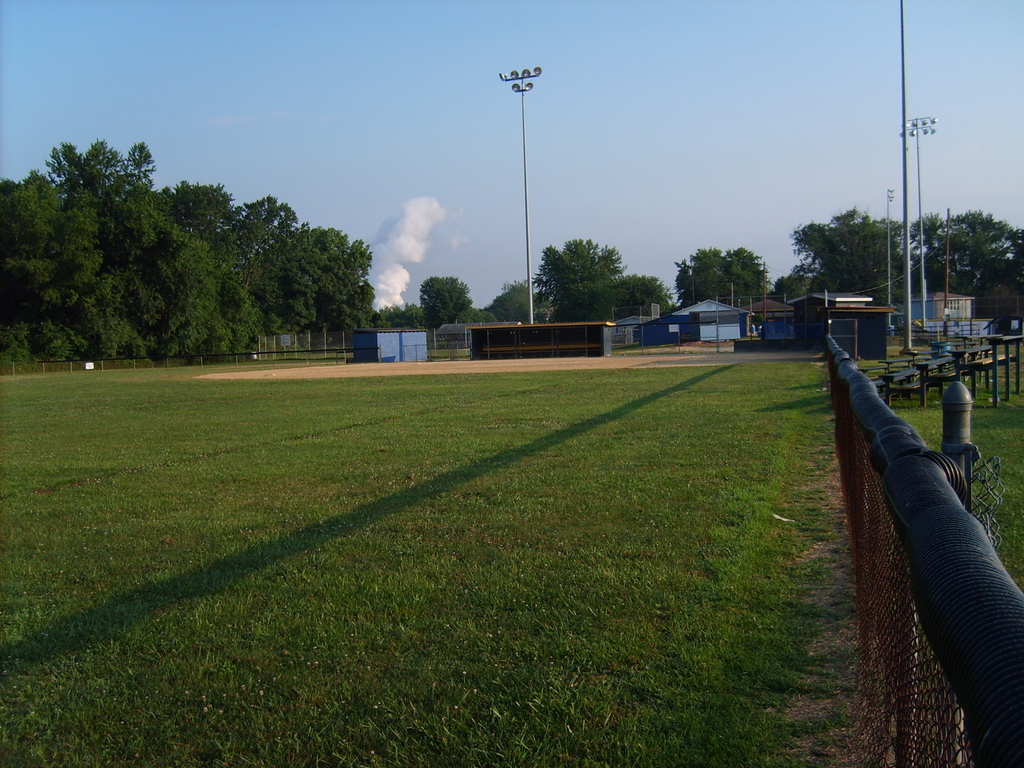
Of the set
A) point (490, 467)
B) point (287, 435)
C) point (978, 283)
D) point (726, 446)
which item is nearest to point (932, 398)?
point (726, 446)

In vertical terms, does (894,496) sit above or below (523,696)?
above

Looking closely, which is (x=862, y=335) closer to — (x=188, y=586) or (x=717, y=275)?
(x=188, y=586)

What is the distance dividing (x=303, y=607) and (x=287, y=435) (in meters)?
8.99

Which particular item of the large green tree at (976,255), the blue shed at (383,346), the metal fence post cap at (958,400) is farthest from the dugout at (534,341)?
the large green tree at (976,255)

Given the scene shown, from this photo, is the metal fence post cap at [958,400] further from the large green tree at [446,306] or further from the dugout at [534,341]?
the large green tree at [446,306]

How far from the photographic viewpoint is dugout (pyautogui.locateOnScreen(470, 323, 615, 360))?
53031 millimetres

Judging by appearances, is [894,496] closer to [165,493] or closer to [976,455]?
[976,455]

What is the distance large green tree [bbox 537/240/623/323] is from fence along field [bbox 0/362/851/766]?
284ft

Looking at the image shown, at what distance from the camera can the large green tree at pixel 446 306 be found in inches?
6097

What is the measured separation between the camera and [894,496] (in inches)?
78.5

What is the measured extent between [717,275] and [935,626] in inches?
4862

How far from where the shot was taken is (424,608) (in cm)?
482

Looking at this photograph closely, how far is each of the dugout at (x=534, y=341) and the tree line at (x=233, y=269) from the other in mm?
19437

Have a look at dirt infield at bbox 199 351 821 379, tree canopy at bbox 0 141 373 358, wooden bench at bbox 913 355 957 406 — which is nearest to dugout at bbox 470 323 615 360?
dirt infield at bbox 199 351 821 379
